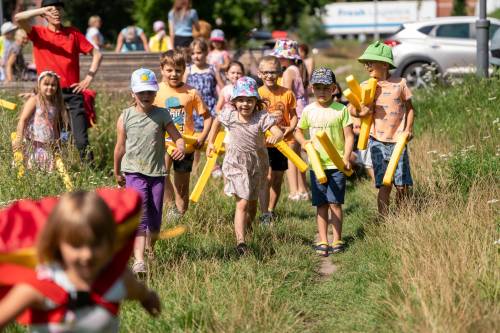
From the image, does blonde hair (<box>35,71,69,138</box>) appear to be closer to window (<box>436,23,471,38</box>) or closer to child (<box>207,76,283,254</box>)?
child (<box>207,76,283,254</box>)

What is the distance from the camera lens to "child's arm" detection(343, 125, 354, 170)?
25.2 feet

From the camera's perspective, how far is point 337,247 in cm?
781

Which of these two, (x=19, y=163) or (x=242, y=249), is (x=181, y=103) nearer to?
(x=19, y=163)

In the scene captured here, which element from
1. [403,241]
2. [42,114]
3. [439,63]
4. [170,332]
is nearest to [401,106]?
[403,241]

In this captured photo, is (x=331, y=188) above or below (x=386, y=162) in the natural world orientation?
below

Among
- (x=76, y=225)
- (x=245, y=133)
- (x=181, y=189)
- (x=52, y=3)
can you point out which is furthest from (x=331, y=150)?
(x=76, y=225)

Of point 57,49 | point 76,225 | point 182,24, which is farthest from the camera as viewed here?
point 182,24

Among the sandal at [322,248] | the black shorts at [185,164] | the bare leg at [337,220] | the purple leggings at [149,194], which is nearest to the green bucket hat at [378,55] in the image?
the bare leg at [337,220]

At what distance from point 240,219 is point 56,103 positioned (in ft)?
7.28

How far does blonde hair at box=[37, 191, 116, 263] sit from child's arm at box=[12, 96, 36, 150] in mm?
4532

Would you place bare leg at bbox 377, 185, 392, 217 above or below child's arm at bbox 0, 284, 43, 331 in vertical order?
below

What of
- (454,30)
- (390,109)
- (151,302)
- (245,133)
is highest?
(454,30)

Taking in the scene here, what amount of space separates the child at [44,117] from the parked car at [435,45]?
11394mm

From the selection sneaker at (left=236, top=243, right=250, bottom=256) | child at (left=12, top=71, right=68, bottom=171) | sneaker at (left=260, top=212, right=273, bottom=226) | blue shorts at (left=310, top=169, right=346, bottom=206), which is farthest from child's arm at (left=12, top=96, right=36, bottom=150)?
blue shorts at (left=310, top=169, right=346, bottom=206)
